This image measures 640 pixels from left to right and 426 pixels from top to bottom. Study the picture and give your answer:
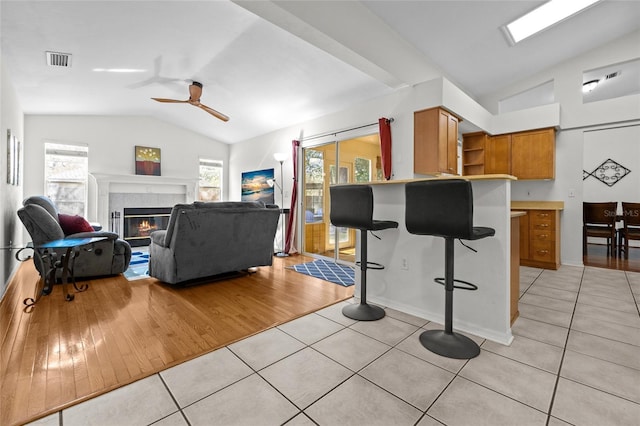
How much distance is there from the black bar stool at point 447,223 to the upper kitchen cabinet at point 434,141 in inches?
81.4

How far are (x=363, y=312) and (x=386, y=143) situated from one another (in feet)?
8.87

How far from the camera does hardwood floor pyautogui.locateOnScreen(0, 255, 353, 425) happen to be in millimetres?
1574

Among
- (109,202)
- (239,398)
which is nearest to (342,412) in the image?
(239,398)

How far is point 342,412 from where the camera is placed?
1.38 meters

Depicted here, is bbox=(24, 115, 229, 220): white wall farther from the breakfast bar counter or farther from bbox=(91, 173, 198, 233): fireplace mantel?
the breakfast bar counter

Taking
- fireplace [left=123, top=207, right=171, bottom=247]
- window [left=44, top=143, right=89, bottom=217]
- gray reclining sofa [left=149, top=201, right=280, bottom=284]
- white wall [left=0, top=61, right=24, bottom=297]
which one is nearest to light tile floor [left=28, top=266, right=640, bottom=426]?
gray reclining sofa [left=149, top=201, right=280, bottom=284]

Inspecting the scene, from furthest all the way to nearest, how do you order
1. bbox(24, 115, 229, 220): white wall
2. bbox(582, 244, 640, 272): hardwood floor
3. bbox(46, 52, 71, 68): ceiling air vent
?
bbox(24, 115, 229, 220): white wall < bbox(582, 244, 640, 272): hardwood floor < bbox(46, 52, 71, 68): ceiling air vent

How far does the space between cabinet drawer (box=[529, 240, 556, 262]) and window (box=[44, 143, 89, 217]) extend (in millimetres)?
8397

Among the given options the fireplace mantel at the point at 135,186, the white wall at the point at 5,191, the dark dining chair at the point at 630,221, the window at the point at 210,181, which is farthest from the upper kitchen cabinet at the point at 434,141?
the window at the point at 210,181

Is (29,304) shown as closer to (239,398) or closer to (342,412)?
(239,398)

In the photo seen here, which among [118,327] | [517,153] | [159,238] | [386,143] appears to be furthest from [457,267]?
[517,153]

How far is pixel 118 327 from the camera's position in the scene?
230cm

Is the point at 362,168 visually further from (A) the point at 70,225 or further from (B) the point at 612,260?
(A) the point at 70,225

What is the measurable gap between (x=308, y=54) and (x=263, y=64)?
0.75 meters
